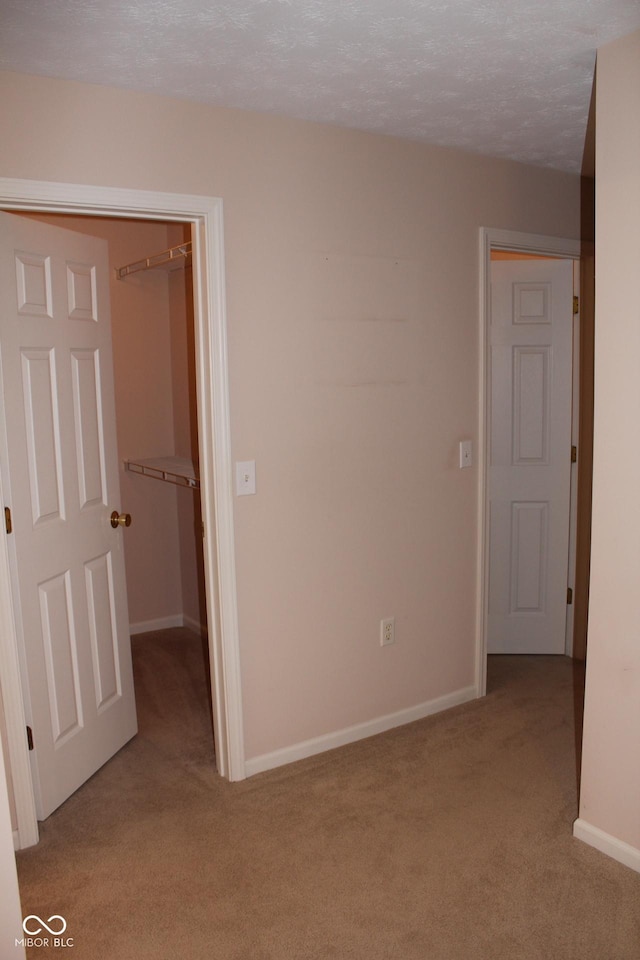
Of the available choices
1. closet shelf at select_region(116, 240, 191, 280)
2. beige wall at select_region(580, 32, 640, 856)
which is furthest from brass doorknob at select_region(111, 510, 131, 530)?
beige wall at select_region(580, 32, 640, 856)

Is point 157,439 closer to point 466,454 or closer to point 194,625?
point 194,625

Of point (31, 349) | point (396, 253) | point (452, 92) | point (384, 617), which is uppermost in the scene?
point (452, 92)

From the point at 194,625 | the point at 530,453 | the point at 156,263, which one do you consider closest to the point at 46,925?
the point at 194,625

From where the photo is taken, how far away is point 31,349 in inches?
101

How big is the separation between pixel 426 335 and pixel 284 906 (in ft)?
7.02

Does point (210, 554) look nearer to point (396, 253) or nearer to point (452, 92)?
point (396, 253)

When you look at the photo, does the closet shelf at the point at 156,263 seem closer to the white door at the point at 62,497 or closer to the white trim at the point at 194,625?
the white door at the point at 62,497

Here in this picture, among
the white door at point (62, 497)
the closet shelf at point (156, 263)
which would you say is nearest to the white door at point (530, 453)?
the closet shelf at point (156, 263)

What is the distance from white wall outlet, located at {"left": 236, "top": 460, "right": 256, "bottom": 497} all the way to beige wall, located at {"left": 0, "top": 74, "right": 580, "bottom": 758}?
1.3 inches

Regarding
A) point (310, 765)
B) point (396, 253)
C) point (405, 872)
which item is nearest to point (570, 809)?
point (405, 872)

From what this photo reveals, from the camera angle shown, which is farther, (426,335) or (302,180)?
(426,335)

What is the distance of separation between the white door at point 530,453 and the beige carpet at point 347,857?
81 centimetres

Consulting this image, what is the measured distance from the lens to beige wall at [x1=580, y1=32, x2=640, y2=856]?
84.7 inches

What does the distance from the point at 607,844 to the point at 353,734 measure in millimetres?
1084
